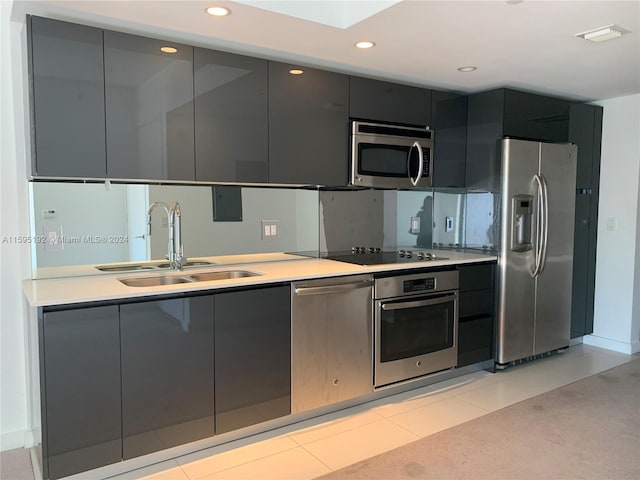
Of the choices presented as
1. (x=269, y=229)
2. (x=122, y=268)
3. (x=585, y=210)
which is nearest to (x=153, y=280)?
(x=122, y=268)

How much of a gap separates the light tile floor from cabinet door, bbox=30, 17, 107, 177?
1524 mm

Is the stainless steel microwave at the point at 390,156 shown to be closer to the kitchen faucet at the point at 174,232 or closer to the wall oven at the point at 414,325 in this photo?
the wall oven at the point at 414,325

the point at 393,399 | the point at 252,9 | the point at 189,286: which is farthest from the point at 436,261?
the point at 252,9

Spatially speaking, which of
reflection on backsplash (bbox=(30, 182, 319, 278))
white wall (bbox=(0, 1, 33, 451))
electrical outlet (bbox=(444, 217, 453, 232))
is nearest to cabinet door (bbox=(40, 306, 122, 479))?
white wall (bbox=(0, 1, 33, 451))

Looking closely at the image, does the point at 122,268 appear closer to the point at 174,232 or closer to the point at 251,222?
the point at 174,232

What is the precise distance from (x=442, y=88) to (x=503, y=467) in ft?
8.79

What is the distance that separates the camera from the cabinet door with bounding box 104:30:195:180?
7.82 feet

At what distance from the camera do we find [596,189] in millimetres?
4227

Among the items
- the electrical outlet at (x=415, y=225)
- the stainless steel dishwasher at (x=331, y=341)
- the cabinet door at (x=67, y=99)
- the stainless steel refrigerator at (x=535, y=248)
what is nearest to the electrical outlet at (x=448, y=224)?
the electrical outlet at (x=415, y=225)

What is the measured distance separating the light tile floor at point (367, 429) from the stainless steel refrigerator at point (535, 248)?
0.27 metres

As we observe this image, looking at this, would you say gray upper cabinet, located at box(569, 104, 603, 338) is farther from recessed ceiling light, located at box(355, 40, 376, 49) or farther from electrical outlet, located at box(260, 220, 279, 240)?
electrical outlet, located at box(260, 220, 279, 240)

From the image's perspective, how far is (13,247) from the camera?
2475mm

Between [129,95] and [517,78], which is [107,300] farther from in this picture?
[517,78]

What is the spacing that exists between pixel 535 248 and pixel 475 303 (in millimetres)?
692
